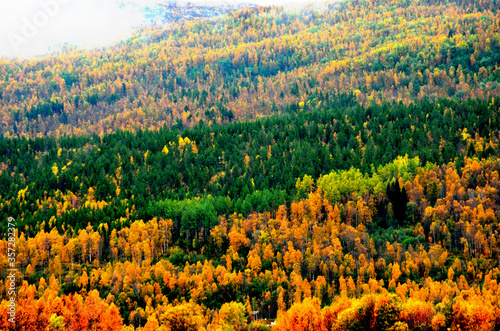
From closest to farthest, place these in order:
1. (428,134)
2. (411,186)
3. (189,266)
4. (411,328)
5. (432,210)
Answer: (411,328) → (189,266) → (432,210) → (411,186) → (428,134)

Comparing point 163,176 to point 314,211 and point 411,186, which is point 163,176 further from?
point 411,186

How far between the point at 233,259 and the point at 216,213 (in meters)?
22.3

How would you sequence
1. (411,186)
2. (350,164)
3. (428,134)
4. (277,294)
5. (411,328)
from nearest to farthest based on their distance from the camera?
(411,328) < (277,294) < (411,186) < (350,164) < (428,134)

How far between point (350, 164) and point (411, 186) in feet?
96.4

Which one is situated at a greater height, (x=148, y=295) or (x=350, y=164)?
(x=350, y=164)

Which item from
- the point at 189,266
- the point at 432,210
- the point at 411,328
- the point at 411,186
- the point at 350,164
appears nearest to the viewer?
the point at 411,328

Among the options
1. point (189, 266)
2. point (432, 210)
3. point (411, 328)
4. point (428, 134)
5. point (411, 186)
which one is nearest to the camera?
point (411, 328)

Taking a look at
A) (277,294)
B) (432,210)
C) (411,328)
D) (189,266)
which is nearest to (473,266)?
(432,210)

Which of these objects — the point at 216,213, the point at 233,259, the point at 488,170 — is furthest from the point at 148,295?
the point at 488,170

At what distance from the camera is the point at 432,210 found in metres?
148

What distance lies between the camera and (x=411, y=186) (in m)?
160

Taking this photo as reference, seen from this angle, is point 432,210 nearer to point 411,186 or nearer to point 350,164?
point 411,186

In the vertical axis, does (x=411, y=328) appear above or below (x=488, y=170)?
below

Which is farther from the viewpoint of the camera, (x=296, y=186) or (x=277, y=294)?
(x=296, y=186)
